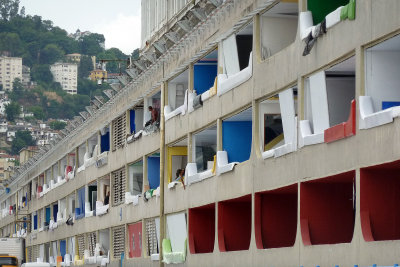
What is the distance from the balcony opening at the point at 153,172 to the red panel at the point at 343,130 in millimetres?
26606

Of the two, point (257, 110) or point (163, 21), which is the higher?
point (163, 21)

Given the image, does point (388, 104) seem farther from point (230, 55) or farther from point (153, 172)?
point (153, 172)

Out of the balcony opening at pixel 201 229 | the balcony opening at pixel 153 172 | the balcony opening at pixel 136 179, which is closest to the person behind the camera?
the balcony opening at pixel 201 229

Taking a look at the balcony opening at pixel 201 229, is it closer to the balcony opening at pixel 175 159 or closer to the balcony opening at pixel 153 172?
the balcony opening at pixel 175 159

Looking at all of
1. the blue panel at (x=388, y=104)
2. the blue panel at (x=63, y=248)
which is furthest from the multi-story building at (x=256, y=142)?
the blue panel at (x=63, y=248)

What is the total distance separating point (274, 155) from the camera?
3700 cm

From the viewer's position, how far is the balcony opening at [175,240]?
4977 centimetres

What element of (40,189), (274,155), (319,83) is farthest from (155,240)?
(40,189)

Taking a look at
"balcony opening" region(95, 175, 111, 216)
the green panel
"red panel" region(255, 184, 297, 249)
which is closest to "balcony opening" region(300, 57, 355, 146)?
the green panel

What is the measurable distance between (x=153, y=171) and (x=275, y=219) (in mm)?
19581

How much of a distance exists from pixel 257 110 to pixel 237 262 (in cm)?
566

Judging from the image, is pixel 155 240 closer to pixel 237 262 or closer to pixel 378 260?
Answer: pixel 237 262

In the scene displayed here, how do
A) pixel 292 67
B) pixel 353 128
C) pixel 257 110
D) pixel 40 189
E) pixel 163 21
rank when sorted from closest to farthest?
pixel 353 128 → pixel 292 67 → pixel 257 110 → pixel 163 21 → pixel 40 189

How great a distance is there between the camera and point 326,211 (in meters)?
33.9
